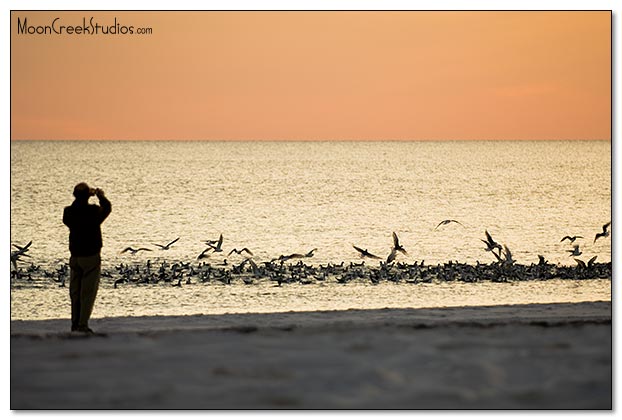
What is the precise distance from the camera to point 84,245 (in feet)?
39.4

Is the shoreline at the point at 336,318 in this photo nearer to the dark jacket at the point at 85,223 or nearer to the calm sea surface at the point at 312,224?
the dark jacket at the point at 85,223

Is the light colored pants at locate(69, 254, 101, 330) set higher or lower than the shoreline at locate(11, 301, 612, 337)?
higher

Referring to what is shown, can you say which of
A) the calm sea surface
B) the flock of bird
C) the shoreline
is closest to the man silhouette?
the shoreline

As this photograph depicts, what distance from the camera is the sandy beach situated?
893cm

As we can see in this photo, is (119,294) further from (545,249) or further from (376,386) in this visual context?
(545,249)

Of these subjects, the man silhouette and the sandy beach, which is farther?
the man silhouette

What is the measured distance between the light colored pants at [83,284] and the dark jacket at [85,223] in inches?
3.8

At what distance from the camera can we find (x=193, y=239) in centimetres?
5031

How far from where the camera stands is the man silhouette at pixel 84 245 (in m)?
11.9

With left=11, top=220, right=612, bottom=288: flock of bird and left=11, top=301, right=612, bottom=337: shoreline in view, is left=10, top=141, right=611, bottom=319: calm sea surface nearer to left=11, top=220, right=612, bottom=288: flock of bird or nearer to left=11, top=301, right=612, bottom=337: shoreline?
left=11, top=220, right=612, bottom=288: flock of bird

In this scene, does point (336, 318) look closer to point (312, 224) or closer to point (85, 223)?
point (85, 223)

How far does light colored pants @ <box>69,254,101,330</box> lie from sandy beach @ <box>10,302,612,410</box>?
964 mm

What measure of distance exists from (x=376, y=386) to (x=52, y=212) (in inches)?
2274

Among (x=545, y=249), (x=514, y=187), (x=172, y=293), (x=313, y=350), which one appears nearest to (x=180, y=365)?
(x=313, y=350)
